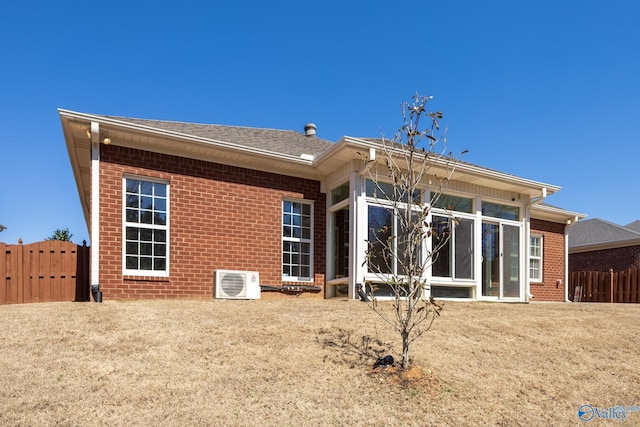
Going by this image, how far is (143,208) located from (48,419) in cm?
582

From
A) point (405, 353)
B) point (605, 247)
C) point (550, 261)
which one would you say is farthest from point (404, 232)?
point (605, 247)

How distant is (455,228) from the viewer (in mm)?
11453

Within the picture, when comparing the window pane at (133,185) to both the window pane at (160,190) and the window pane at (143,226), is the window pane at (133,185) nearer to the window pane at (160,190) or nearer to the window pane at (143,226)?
the window pane at (143,226)

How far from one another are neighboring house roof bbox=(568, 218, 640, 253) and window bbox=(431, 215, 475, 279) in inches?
486

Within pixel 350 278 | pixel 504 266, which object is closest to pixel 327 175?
pixel 350 278

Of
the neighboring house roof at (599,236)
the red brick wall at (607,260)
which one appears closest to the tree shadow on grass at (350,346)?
the neighboring house roof at (599,236)

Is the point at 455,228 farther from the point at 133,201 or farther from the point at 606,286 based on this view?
the point at 606,286

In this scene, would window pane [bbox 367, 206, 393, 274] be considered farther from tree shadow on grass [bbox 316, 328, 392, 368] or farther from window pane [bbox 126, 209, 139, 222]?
window pane [bbox 126, 209, 139, 222]

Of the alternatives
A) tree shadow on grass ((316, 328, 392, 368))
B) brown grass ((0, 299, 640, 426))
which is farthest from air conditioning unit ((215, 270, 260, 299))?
tree shadow on grass ((316, 328, 392, 368))

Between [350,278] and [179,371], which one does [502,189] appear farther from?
[179,371]

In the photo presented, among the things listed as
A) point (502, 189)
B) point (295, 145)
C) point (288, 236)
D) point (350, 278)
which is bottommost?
point (350, 278)

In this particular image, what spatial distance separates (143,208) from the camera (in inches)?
387

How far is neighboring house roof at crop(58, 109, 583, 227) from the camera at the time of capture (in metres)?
9.34

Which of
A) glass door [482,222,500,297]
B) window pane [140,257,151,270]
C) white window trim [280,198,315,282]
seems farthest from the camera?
glass door [482,222,500,297]
